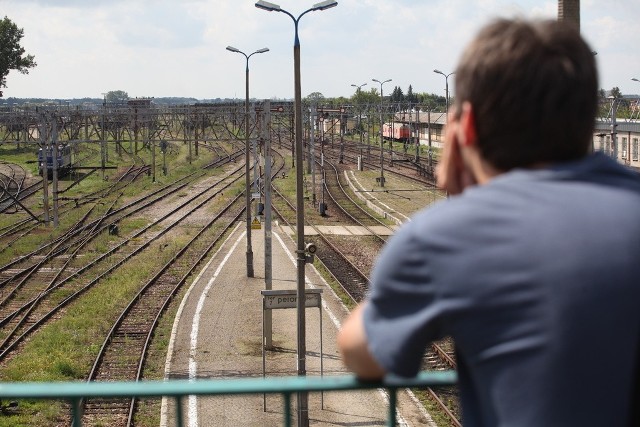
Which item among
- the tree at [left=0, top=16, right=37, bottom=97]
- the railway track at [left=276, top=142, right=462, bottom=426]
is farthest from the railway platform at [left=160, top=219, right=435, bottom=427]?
the tree at [left=0, top=16, right=37, bottom=97]

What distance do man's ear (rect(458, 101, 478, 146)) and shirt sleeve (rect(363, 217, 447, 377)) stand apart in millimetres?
236

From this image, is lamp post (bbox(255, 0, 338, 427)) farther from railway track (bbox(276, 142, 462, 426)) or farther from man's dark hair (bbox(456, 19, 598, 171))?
man's dark hair (bbox(456, 19, 598, 171))

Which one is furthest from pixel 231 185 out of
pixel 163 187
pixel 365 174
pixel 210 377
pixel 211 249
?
pixel 210 377

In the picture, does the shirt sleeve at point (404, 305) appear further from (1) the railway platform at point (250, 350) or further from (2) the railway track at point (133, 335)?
(2) the railway track at point (133, 335)

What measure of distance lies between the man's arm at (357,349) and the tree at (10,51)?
89.4 m

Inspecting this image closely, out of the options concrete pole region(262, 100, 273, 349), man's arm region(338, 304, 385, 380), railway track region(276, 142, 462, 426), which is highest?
man's arm region(338, 304, 385, 380)

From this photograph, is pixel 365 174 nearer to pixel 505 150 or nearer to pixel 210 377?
pixel 210 377

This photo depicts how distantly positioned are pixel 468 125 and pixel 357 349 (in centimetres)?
52

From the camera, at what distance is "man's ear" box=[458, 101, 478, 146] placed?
1.80 meters

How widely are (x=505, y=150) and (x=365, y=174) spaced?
53156 millimetres

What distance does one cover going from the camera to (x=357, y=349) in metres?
1.87

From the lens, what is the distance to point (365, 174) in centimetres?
5484

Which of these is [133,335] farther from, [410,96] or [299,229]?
[410,96]

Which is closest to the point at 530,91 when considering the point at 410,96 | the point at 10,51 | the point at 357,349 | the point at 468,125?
the point at 468,125
